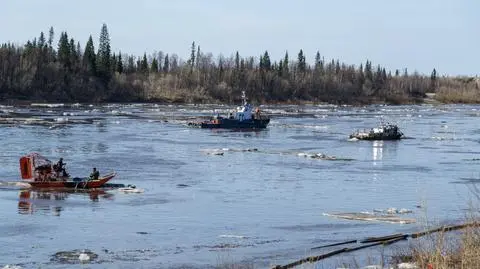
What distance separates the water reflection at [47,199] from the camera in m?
31.9

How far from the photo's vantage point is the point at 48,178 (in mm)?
38469

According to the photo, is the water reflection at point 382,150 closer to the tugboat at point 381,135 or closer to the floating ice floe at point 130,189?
the tugboat at point 381,135

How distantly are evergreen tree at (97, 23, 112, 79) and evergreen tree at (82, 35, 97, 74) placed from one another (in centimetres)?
124

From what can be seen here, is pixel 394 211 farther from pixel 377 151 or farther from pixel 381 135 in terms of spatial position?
pixel 381 135

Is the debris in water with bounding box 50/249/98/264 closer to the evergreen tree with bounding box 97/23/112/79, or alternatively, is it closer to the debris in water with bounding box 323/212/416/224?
the debris in water with bounding box 323/212/416/224

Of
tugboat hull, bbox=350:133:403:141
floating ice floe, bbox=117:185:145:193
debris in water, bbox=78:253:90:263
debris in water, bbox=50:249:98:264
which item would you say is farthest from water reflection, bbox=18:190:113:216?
Result: tugboat hull, bbox=350:133:403:141

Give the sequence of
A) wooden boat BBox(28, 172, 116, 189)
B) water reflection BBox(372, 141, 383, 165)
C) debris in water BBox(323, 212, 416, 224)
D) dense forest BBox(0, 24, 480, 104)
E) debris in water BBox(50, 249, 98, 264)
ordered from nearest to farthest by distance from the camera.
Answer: debris in water BBox(50, 249, 98, 264)
debris in water BBox(323, 212, 416, 224)
wooden boat BBox(28, 172, 116, 189)
water reflection BBox(372, 141, 383, 165)
dense forest BBox(0, 24, 480, 104)

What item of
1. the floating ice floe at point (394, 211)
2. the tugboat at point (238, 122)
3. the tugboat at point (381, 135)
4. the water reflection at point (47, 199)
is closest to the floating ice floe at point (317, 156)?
the tugboat at point (381, 135)

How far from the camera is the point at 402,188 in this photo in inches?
1607

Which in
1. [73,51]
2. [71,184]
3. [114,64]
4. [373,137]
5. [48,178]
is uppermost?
[73,51]

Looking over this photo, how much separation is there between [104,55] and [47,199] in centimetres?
14165

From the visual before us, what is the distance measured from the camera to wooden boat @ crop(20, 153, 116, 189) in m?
38.0

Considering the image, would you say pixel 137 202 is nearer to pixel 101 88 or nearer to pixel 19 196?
pixel 19 196

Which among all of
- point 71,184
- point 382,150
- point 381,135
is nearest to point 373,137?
point 381,135
